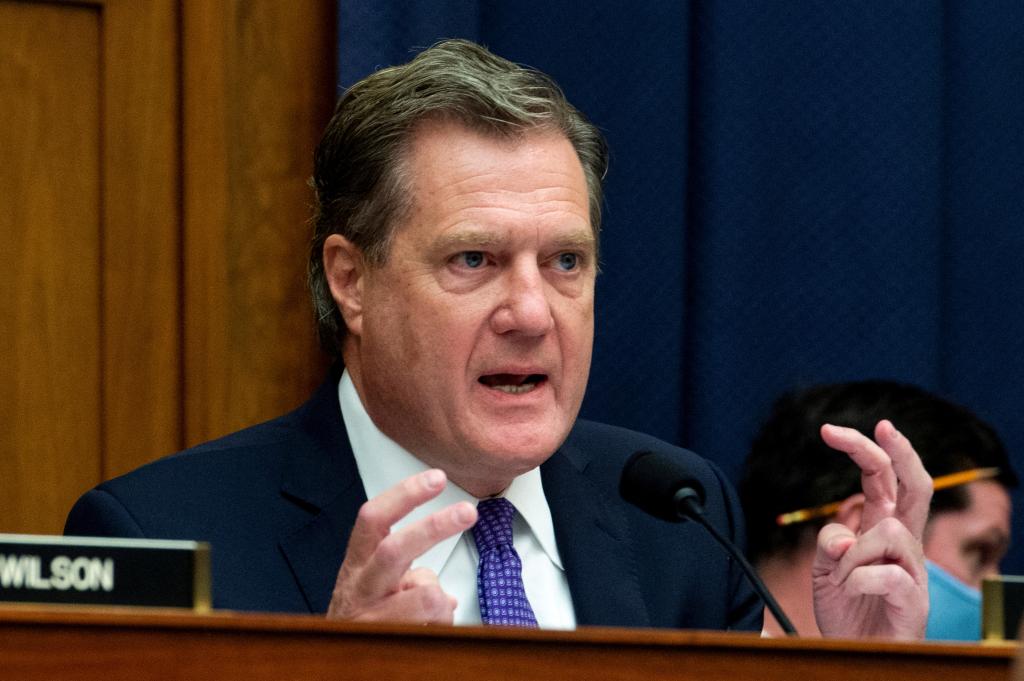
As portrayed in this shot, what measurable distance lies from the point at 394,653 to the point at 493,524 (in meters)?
0.80

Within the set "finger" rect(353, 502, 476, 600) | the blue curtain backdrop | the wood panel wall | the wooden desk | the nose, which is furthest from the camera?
the blue curtain backdrop

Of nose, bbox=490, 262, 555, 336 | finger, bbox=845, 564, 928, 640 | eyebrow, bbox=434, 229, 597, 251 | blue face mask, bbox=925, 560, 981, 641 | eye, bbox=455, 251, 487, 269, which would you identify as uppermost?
eyebrow, bbox=434, 229, 597, 251

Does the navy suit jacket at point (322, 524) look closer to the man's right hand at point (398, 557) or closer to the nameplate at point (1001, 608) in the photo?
the man's right hand at point (398, 557)

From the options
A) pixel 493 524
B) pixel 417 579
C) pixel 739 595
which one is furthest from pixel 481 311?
pixel 739 595

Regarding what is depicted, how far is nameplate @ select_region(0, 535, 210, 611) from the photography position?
104 cm

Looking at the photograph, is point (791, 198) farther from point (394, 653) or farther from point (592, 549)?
point (394, 653)

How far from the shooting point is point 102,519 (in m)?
1.73

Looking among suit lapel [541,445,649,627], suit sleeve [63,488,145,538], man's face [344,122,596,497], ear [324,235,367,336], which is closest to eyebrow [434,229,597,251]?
man's face [344,122,596,497]

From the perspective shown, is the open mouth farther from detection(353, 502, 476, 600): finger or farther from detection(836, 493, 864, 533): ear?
detection(836, 493, 864, 533): ear

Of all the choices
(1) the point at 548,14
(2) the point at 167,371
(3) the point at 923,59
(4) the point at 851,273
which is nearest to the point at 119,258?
(2) the point at 167,371

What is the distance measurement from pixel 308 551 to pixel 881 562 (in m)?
0.65

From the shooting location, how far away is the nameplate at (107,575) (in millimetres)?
1042

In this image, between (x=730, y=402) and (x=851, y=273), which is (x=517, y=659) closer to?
(x=730, y=402)

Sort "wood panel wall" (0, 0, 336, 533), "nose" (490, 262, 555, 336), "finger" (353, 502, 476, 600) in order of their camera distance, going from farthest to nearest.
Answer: "wood panel wall" (0, 0, 336, 533) → "nose" (490, 262, 555, 336) → "finger" (353, 502, 476, 600)
